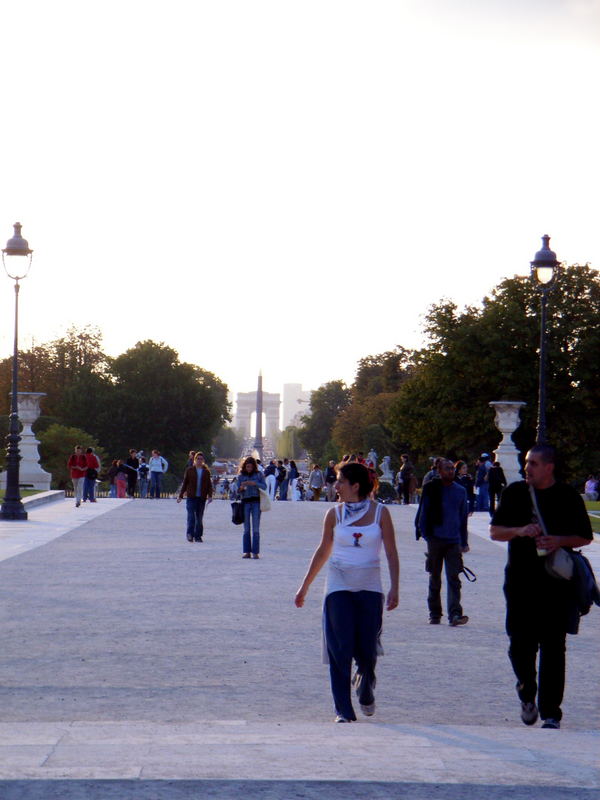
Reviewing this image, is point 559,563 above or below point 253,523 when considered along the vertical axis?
above

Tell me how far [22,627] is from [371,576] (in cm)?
516

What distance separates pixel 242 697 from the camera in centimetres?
894

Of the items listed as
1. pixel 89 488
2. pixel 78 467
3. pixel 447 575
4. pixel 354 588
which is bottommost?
pixel 89 488

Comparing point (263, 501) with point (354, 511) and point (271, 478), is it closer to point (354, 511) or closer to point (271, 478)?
point (354, 511)

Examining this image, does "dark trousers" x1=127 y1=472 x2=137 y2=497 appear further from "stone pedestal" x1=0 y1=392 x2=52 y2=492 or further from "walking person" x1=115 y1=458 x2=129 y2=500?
"stone pedestal" x1=0 y1=392 x2=52 y2=492

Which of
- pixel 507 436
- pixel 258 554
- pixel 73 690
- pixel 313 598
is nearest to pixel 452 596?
pixel 313 598

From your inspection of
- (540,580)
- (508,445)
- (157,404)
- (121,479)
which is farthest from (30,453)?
(157,404)

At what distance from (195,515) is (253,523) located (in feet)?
11.8

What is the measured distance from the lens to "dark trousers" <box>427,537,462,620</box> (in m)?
13.4

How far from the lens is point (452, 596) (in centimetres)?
1337

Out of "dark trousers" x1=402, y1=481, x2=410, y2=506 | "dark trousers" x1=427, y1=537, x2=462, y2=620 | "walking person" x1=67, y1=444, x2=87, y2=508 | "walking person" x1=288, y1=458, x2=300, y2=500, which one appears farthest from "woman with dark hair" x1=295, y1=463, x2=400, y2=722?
"walking person" x1=288, y1=458, x2=300, y2=500

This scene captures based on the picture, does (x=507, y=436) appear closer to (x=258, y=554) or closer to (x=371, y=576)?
(x=258, y=554)

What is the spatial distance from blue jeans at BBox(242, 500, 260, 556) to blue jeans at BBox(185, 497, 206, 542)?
3.00m

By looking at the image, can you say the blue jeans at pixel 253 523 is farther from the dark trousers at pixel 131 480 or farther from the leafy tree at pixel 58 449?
the leafy tree at pixel 58 449
